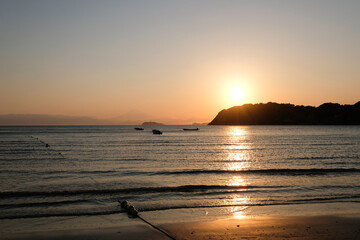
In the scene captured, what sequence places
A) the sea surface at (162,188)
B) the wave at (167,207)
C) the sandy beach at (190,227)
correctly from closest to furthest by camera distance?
the sandy beach at (190,227) < the wave at (167,207) < the sea surface at (162,188)

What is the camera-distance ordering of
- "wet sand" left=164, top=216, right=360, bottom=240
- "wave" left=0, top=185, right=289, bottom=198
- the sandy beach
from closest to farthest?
"wet sand" left=164, top=216, right=360, bottom=240 < the sandy beach < "wave" left=0, top=185, right=289, bottom=198

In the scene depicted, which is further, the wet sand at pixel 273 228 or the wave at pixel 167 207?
the wave at pixel 167 207

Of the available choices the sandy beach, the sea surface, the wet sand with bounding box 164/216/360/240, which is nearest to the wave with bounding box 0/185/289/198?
the sea surface

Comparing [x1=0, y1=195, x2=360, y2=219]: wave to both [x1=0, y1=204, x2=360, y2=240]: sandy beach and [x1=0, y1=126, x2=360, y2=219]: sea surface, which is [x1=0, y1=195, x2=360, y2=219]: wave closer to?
[x1=0, y1=126, x2=360, y2=219]: sea surface

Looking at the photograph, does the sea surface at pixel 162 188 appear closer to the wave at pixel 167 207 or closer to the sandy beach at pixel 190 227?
the wave at pixel 167 207

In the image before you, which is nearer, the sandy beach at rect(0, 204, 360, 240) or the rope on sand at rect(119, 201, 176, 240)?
the sandy beach at rect(0, 204, 360, 240)

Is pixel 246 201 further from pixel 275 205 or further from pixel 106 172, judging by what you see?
pixel 106 172

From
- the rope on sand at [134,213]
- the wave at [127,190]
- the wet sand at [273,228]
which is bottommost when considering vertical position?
the wave at [127,190]

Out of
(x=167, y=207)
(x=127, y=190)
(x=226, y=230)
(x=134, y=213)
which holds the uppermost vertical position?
(x=226, y=230)

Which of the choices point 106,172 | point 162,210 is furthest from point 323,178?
point 106,172

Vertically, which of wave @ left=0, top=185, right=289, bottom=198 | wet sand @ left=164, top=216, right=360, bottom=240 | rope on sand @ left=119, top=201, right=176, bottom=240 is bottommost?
wave @ left=0, top=185, right=289, bottom=198

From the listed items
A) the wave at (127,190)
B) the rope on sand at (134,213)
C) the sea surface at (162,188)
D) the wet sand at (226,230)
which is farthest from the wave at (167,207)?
the wave at (127,190)

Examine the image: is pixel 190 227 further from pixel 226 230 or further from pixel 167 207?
pixel 167 207

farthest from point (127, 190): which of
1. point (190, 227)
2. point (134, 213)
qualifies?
point (190, 227)
